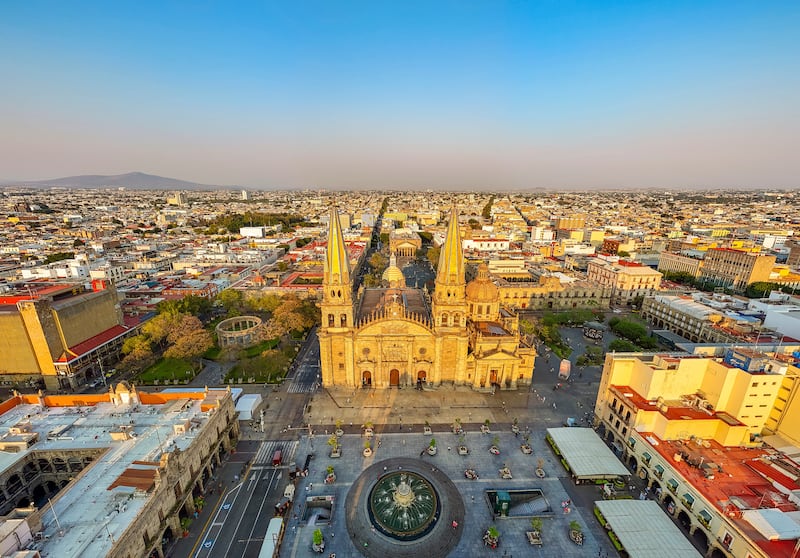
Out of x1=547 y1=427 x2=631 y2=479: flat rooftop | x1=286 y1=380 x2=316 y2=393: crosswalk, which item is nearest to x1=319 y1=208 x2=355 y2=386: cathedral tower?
x1=286 y1=380 x2=316 y2=393: crosswalk

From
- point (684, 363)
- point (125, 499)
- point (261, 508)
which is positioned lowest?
point (261, 508)

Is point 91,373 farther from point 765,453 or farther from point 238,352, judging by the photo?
point 765,453

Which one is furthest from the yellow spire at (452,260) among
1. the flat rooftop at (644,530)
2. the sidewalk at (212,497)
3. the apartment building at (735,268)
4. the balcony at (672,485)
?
the apartment building at (735,268)

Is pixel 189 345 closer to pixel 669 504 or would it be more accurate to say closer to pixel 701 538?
pixel 669 504

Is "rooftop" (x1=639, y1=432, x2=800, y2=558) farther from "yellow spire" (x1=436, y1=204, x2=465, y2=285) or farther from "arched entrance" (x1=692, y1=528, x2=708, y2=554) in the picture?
"yellow spire" (x1=436, y1=204, x2=465, y2=285)

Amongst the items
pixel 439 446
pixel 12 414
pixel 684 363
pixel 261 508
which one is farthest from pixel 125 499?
pixel 684 363

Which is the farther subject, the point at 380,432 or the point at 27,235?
the point at 27,235

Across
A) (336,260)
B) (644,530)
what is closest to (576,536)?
(644,530)
